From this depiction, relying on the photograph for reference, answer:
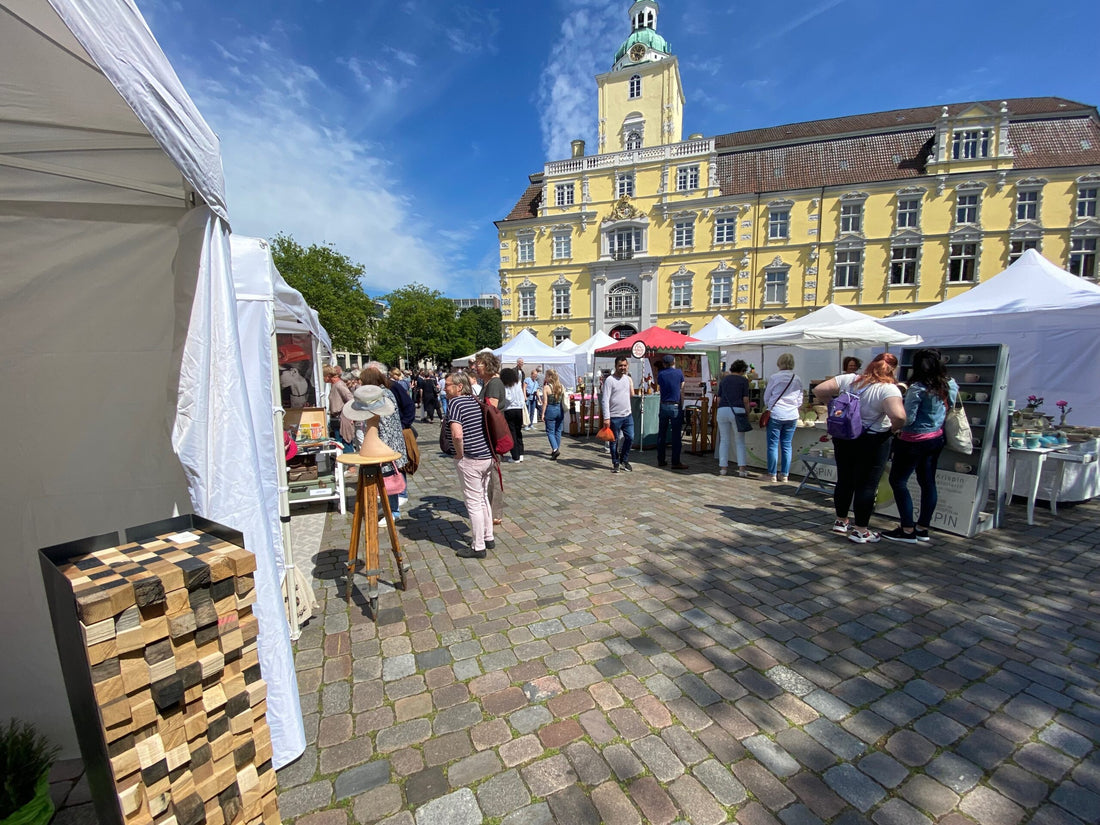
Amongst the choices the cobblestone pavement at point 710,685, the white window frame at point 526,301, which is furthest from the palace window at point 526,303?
the cobblestone pavement at point 710,685

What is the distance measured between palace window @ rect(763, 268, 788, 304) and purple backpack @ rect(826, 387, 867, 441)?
29.1 metres

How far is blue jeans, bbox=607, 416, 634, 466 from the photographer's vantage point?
7.40 metres

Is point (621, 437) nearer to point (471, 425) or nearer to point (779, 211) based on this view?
point (471, 425)

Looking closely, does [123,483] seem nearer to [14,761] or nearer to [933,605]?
[14,761]

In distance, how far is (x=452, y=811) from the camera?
1.78m

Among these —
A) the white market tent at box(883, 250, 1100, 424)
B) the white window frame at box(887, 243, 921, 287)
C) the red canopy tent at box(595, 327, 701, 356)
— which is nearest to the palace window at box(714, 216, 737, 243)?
the white window frame at box(887, 243, 921, 287)

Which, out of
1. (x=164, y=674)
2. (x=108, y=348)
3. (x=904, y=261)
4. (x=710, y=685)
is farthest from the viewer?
(x=904, y=261)

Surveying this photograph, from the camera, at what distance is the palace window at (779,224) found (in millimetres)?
29359

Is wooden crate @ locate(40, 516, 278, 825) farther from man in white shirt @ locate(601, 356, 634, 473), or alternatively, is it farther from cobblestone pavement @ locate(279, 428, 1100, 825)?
man in white shirt @ locate(601, 356, 634, 473)

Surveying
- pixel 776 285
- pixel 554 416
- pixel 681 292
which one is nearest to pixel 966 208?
pixel 776 285

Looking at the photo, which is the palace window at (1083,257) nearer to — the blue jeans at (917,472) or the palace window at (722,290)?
the palace window at (722,290)

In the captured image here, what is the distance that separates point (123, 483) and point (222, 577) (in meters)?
1.41

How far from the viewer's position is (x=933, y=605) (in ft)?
10.7

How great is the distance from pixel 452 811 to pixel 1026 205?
39.1 metres
